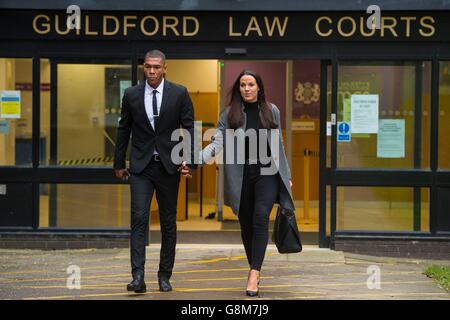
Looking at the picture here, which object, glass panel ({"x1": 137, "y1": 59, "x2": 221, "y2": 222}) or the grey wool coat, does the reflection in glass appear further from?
glass panel ({"x1": 137, "y1": 59, "x2": 221, "y2": 222})

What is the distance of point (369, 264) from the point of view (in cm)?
944

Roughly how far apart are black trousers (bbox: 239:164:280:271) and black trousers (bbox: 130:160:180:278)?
612 millimetres

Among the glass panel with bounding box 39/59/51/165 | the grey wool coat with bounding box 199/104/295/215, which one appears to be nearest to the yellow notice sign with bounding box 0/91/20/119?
the glass panel with bounding box 39/59/51/165

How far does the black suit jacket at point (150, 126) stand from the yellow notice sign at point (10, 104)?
287 cm

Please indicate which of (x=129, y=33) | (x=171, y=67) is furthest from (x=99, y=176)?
(x=171, y=67)

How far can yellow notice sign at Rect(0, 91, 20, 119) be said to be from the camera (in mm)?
10055

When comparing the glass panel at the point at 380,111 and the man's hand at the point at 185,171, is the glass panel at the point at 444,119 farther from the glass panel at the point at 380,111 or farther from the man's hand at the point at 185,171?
the man's hand at the point at 185,171

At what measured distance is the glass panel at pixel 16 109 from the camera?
10047 mm

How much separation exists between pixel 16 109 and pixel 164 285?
11.5ft

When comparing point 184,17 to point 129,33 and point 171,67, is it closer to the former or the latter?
point 129,33

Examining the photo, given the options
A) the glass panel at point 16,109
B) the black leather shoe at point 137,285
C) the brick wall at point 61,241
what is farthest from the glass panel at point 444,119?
the glass panel at point 16,109

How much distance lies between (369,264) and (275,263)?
3.33 ft

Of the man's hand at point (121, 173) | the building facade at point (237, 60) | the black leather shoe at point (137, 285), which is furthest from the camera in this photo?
the building facade at point (237, 60)

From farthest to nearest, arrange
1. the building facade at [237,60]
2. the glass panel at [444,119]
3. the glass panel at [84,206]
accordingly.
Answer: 1. the glass panel at [84,206]
2. the glass panel at [444,119]
3. the building facade at [237,60]
